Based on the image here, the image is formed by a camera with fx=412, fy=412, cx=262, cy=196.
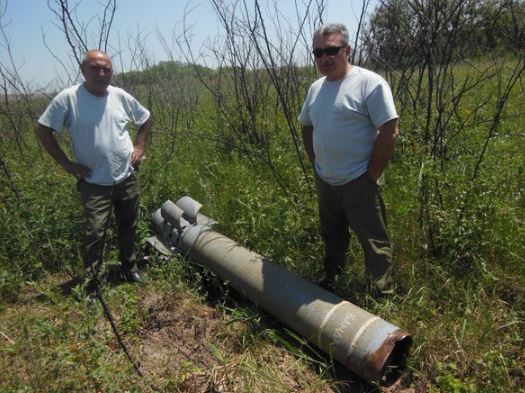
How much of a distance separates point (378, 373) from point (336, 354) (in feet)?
0.81

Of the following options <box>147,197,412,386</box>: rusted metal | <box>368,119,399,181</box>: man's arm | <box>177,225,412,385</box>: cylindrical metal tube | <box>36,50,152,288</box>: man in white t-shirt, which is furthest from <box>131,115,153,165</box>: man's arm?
<box>368,119,399,181</box>: man's arm

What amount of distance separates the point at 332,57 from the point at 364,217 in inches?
38.1

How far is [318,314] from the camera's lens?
237 centimetres

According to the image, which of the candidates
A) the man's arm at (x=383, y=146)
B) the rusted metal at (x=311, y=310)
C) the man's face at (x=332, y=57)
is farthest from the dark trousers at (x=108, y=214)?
the man's arm at (x=383, y=146)

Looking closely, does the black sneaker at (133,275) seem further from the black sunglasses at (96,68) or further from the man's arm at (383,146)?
the man's arm at (383,146)

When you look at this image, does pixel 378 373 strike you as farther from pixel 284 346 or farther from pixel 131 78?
pixel 131 78

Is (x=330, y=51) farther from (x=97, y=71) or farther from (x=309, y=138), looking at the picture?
(x=97, y=71)

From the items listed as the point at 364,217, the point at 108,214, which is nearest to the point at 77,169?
the point at 108,214

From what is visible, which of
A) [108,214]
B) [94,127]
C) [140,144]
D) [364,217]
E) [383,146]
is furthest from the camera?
[140,144]

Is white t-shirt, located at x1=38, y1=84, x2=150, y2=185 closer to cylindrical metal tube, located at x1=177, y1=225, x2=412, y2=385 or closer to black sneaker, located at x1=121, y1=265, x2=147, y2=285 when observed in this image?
black sneaker, located at x1=121, y1=265, x2=147, y2=285

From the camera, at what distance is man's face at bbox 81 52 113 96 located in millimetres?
2949

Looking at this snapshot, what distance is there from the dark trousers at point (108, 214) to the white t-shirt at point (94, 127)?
0.34 feet

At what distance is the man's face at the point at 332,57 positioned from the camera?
233cm

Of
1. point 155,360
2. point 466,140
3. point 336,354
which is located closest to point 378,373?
point 336,354
